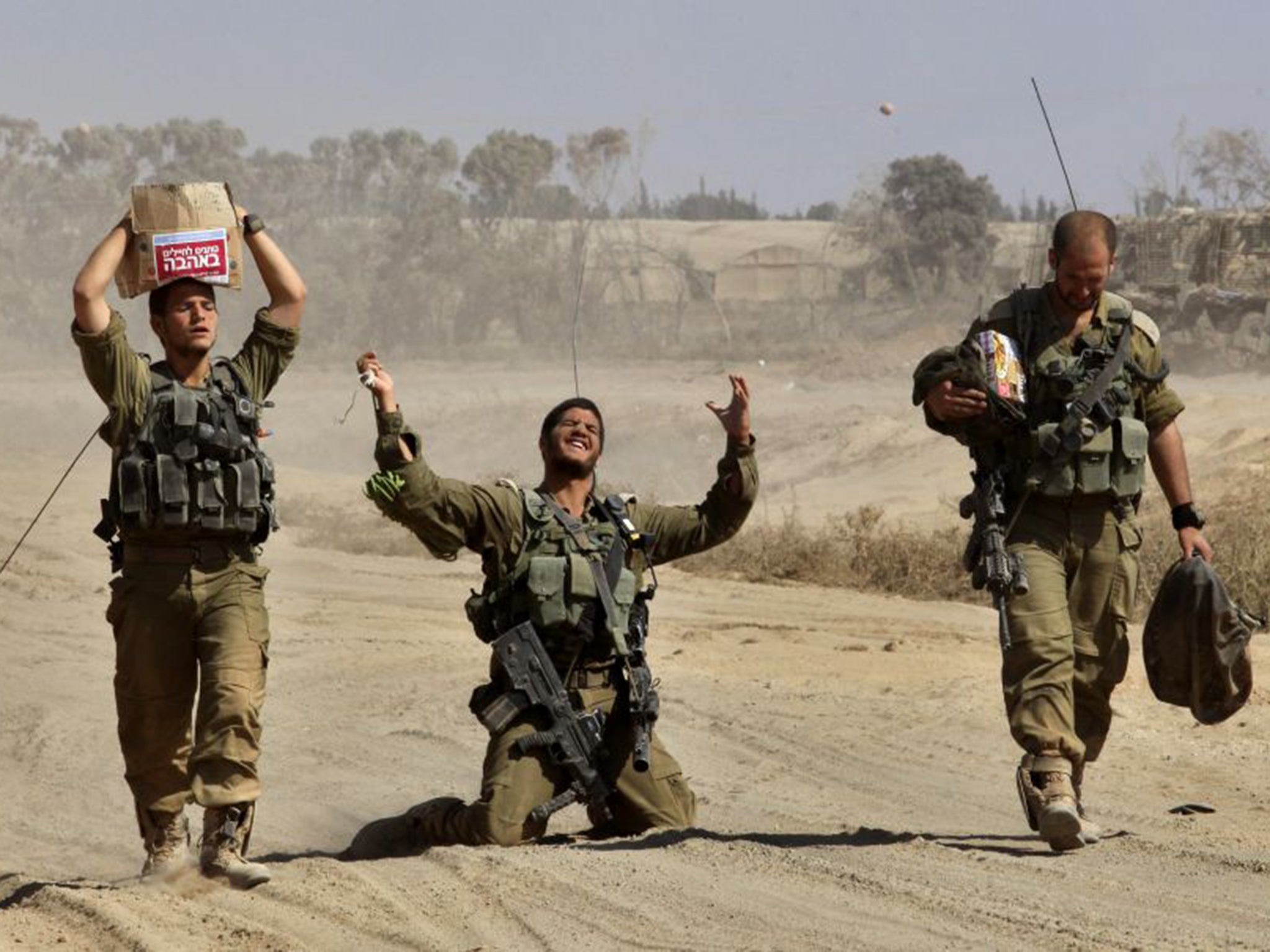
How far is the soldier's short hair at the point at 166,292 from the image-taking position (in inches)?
259

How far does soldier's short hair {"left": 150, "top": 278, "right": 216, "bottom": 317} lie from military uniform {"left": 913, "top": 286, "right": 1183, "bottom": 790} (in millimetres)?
2175

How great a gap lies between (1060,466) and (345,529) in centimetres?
1105

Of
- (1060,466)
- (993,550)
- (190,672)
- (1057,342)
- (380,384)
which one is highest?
(1057,342)

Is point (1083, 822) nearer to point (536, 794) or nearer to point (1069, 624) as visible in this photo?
point (1069, 624)

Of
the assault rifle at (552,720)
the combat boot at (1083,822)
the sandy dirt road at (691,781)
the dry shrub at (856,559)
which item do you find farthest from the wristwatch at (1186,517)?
the dry shrub at (856,559)

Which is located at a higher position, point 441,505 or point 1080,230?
point 1080,230

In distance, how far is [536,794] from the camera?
7.23m

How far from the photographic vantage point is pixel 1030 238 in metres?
56.6

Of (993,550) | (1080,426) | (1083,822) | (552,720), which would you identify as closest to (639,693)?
(552,720)

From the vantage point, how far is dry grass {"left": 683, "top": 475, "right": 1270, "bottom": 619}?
1283cm

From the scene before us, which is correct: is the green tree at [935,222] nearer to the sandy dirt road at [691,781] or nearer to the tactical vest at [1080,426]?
the sandy dirt road at [691,781]

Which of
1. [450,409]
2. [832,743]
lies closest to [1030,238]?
[450,409]

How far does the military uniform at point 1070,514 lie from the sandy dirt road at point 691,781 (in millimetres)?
474

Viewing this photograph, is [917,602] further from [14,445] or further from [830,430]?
[14,445]
